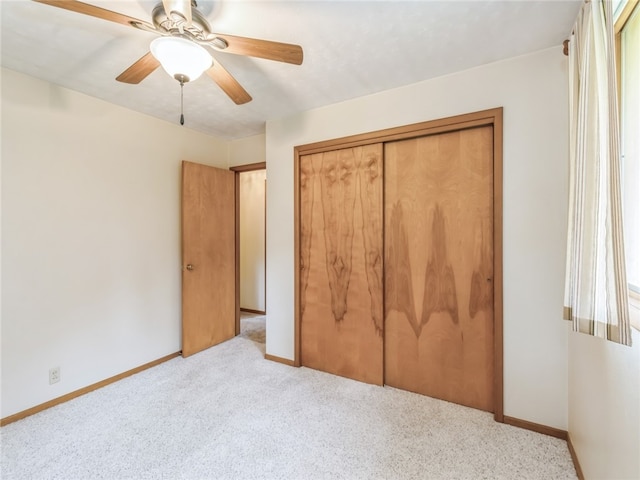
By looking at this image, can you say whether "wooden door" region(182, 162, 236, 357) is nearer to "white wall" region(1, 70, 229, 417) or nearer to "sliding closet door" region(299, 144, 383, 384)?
"white wall" region(1, 70, 229, 417)

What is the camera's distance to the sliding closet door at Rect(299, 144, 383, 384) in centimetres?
242

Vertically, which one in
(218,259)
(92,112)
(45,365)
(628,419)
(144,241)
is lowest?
(45,365)

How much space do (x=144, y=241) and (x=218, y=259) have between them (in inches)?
31.3

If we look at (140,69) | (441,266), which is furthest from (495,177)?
(140,69)

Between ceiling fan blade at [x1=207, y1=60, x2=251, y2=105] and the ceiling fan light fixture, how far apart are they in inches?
5.1

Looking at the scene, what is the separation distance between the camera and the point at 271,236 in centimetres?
290

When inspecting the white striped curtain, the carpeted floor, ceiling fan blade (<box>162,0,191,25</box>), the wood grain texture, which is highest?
ceiling fan blade (<box>162,0,191,25</box>)

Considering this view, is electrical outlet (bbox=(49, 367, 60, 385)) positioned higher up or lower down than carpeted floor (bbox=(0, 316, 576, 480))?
higher up

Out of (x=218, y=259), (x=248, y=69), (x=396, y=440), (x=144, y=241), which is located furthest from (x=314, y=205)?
(x=396, y=440)

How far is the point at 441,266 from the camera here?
217cm

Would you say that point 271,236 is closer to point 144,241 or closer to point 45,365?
point 144,241

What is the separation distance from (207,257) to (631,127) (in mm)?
3280

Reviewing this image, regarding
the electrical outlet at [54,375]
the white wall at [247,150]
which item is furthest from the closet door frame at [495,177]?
the electrical outlet at [54,375]

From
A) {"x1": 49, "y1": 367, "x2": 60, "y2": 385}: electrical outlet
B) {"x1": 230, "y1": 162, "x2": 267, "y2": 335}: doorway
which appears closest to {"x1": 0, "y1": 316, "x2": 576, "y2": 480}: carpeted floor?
{"x1": 49, "y1": 367, "x2": 60, "y2": 385}: electrical outlet
